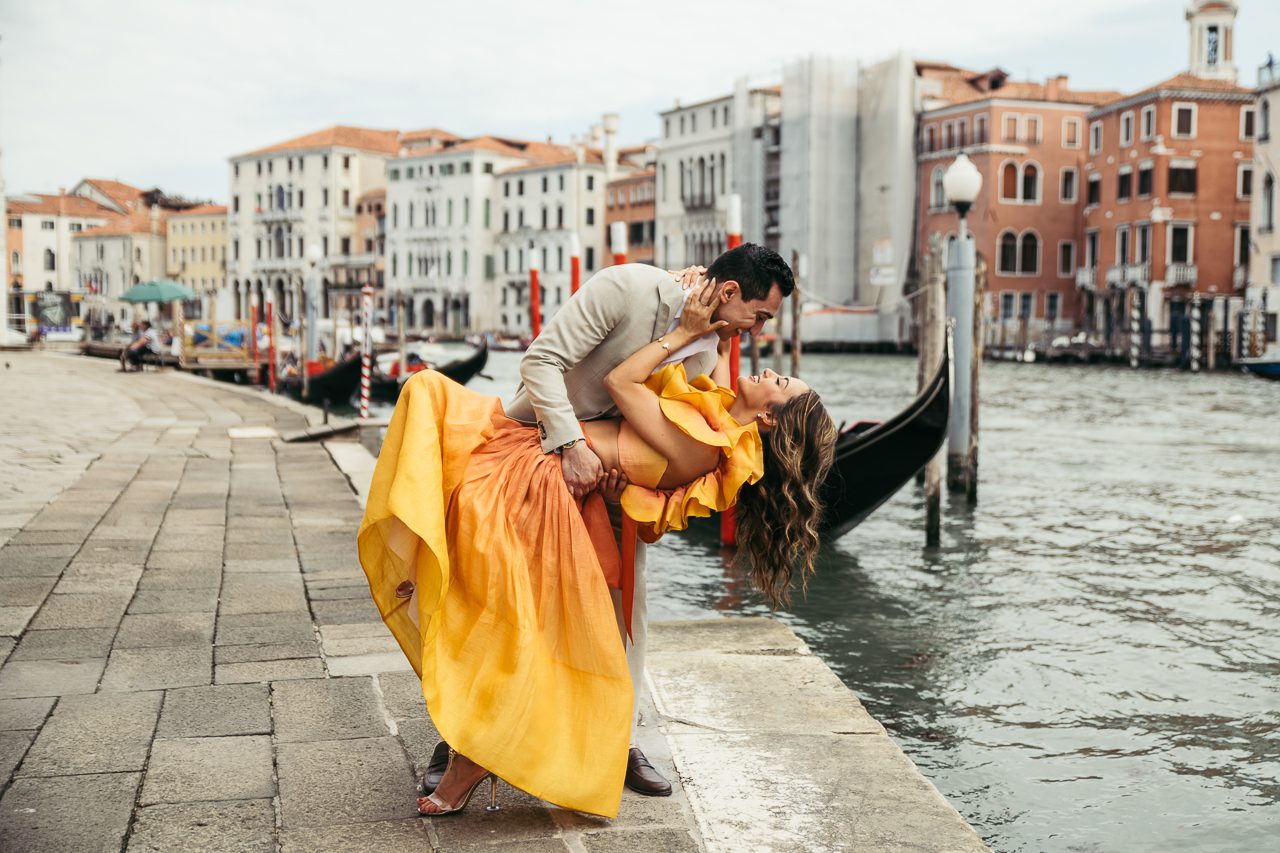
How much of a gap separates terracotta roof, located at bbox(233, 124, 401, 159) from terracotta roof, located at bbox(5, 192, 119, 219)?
35.1 ft

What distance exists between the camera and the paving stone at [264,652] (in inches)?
129

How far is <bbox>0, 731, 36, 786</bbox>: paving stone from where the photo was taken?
7.95 feet

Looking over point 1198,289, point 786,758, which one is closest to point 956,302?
point 786,758

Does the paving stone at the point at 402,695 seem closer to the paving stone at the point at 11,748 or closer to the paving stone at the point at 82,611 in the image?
the paving stone at the point at 11,748

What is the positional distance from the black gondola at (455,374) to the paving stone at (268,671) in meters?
11.8

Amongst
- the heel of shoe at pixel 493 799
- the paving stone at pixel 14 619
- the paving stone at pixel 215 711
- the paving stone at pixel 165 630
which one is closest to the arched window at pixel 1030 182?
the paving stone at pixel 165 630

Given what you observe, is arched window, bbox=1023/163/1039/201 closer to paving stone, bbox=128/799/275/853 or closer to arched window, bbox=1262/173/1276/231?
arched window, bbox=1262/173/1276/231

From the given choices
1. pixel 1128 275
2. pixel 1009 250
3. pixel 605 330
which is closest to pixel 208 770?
pixel 605 330

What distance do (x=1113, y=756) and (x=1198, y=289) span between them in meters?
33.4

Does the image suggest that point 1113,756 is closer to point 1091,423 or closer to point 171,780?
point 171,780

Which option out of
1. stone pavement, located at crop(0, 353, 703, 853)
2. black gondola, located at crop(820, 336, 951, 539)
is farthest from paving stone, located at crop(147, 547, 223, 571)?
black gondola, located at crop(820, 336, 951, 539)

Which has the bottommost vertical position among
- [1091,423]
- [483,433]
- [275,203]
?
[1091,423]

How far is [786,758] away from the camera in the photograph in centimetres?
267

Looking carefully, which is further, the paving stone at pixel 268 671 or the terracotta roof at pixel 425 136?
the terracotta roof at pixel 425 136
